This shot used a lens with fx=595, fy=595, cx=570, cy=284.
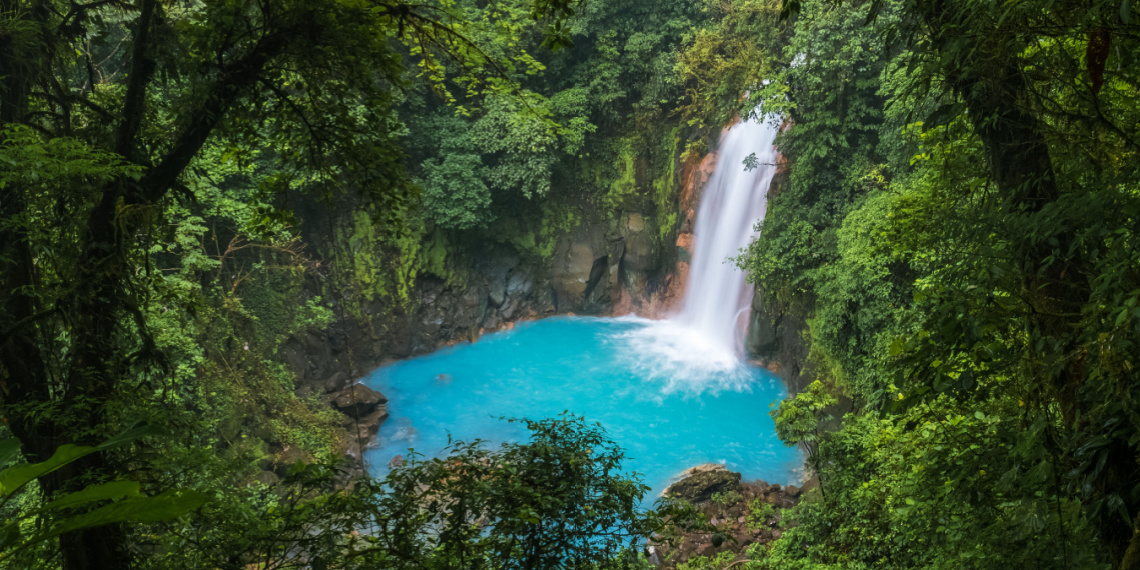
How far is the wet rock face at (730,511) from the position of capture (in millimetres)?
7164

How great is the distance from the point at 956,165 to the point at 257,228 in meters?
3.89

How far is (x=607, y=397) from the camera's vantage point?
480 inches

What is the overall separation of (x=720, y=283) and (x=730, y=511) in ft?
22.0

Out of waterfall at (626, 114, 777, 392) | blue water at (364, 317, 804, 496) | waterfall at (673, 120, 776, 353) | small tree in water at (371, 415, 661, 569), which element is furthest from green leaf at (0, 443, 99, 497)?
waterfall at (673, 120, 776, 353)

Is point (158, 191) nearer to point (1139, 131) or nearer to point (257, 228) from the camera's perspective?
point (257, 228)

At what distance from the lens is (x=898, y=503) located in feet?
15.3

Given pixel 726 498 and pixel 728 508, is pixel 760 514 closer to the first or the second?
pixel 728 508

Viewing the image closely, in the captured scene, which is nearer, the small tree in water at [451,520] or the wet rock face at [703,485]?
the small tree in water at [451,520]

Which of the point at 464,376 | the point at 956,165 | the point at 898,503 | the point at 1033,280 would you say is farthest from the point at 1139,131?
the point at 464,376

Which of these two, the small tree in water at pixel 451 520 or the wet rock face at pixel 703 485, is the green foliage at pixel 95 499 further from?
the wet rock face at pixel 703 485

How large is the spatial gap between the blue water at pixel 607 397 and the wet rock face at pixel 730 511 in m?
0.64

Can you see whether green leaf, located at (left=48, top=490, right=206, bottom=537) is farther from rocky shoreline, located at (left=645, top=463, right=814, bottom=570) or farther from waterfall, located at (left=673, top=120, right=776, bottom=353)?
waterfall, located at (left=673, top=120, right=776, bottom=353)

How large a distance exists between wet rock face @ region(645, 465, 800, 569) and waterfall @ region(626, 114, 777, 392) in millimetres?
3559

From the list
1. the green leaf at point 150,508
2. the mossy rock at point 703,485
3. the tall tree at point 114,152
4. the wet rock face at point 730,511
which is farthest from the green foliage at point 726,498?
the green leaf at point 150,508
